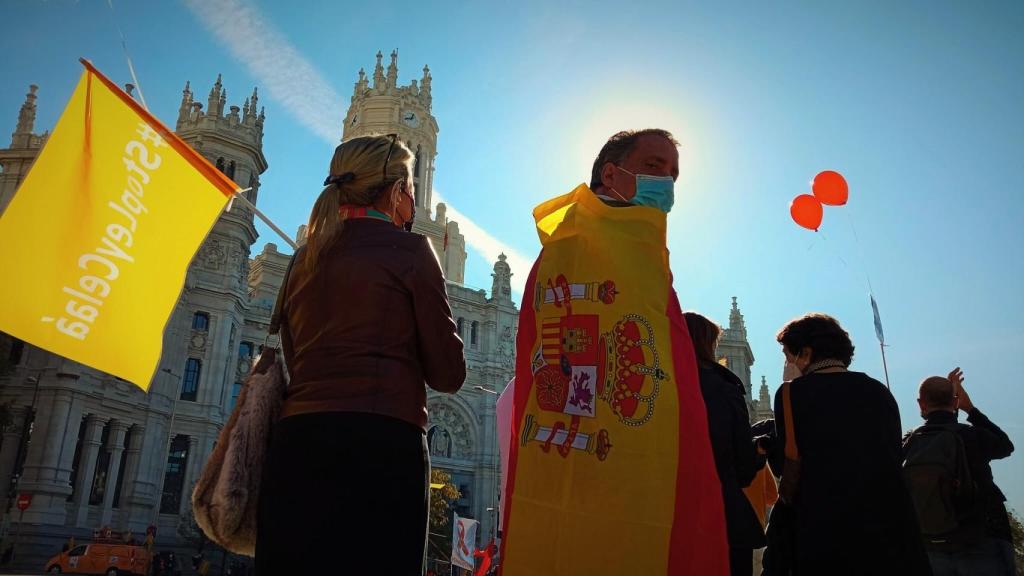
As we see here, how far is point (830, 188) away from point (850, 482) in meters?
4.84

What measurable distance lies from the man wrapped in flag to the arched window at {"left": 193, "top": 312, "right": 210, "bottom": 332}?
32.2 metres

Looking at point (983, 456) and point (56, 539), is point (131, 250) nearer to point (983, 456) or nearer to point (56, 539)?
point (983, 456)

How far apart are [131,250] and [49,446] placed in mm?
25801

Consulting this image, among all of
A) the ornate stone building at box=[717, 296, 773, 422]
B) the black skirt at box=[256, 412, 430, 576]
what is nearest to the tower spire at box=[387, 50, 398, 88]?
the ornate stone building at box=[717, 296, 773, 422]

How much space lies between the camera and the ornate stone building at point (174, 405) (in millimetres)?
25031

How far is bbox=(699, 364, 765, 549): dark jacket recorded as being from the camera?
3209 millimetres

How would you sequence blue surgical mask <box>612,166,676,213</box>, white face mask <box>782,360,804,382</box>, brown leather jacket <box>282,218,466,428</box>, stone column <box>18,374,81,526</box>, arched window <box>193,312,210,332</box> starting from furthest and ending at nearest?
arched window <box>193,312,210,332</box> < stone column <box>18,374,81,526</box> < white face mask <box>782,360,804,382</box> < blue surgical mask <box>612,166,676,213</box> < brown leather jacket <box>282,218,466,428</box>

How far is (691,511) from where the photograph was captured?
2719mm

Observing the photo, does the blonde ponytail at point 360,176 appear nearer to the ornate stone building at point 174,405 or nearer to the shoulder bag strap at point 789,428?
the shoulder bag strap at point 789,428

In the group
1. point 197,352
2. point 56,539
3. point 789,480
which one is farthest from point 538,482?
point 197,352

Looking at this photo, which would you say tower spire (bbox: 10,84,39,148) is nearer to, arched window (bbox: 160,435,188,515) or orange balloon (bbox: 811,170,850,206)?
arched window (bbox: 160,435,188,515)

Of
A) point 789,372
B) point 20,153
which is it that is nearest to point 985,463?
point 789,372

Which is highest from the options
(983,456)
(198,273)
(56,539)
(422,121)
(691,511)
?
(422,121)

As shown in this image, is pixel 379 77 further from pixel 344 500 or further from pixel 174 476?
pixel 344 500
